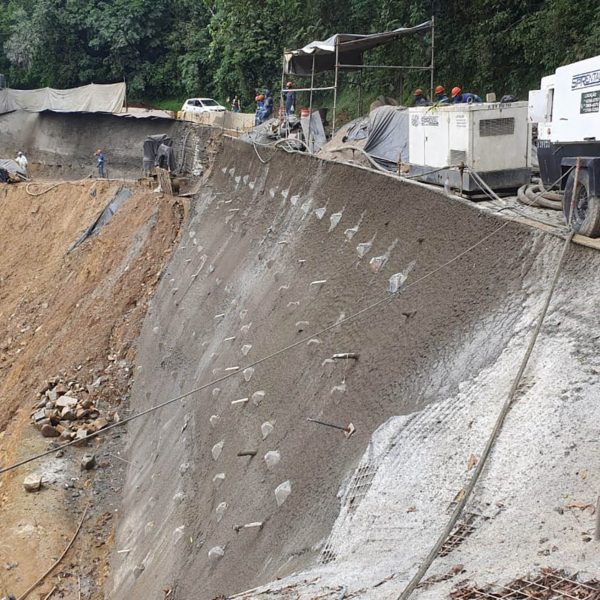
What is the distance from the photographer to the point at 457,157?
12.6 m

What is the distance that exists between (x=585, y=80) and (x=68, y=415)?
1210 cm

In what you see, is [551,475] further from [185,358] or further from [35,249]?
[35,249]

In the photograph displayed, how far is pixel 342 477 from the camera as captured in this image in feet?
25.5

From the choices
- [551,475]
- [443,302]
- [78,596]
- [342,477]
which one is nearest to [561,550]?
[551,475]

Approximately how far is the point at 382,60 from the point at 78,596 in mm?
21104

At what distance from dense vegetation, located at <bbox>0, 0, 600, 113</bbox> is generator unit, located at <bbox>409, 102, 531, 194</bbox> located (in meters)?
7.02

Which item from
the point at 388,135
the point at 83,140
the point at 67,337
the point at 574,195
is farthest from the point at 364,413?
the point at 83,140

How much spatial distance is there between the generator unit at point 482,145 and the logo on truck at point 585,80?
239 cm

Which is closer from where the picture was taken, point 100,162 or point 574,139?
point 574,139

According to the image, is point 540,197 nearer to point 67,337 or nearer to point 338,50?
point 338,50

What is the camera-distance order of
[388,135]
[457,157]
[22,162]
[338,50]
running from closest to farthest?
[457,157] < [388,135] < [338,50] < [22,162]

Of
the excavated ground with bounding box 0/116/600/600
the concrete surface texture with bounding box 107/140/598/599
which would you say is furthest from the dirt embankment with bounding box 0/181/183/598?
the concrete surface texture with bounding box 107/140/598/599

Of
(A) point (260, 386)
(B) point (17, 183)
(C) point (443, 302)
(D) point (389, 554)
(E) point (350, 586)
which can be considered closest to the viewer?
(E) point (350, 586)

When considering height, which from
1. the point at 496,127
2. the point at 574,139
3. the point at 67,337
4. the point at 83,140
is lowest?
the point at 67,337
